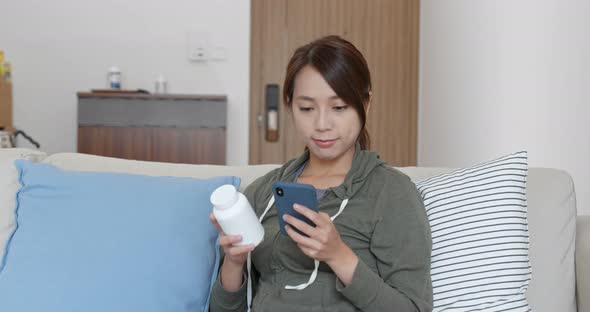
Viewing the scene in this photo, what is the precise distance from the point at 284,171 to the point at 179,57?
9.71 feet

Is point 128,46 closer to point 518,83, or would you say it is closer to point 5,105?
point 5,105

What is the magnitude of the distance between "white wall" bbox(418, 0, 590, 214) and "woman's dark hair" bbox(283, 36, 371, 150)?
154 centimetres

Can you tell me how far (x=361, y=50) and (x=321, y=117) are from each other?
9.88 feet

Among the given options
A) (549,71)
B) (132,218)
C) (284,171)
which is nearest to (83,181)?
(132,218)

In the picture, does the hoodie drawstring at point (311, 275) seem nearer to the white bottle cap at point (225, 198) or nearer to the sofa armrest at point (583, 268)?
the white bottle cap at point (225, 198)

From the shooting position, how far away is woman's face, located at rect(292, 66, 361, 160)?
127cm

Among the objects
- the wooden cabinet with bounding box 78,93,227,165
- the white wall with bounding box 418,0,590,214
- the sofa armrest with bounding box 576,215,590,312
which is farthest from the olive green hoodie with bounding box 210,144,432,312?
the wooden cabinet with bounding box 78,93,227,165

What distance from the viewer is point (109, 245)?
1.33m

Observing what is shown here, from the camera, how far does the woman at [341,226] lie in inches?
44.9

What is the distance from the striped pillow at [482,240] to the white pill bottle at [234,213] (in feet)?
1.45

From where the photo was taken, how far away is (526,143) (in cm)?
273

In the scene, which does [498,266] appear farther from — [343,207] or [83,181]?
[83,181]

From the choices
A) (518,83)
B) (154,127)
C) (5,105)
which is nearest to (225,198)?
(518,83)

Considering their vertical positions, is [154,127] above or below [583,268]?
above
